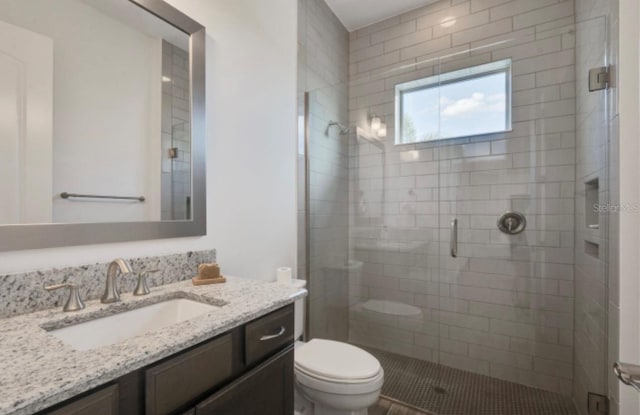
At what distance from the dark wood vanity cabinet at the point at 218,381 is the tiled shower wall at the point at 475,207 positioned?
149cm

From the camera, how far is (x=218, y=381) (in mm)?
827

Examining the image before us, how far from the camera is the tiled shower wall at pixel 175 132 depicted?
1.28 metres

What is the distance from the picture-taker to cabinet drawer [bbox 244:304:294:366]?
93cm

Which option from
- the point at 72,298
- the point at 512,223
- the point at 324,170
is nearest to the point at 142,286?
the point at 72,298

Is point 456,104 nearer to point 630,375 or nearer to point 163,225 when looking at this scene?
point 630,375

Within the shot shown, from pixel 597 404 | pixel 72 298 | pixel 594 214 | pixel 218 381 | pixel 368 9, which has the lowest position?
pixel 597 404

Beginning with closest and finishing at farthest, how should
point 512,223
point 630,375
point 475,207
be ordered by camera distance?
point 630,375
point 512,223
point 475,207

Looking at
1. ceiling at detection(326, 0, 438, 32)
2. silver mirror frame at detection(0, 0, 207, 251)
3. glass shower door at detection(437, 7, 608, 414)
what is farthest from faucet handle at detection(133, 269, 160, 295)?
ceiling at detection(326, 0, 438, 32)

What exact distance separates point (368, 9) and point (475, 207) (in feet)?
6.17

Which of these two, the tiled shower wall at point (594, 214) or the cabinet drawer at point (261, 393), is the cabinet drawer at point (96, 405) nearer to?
the cabinet drawer at point (261, 393)

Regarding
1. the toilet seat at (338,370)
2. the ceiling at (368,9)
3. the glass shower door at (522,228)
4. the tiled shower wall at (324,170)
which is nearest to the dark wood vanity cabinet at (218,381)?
the toilet seat at (338,370)

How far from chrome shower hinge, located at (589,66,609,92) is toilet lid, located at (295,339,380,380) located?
5.90ft

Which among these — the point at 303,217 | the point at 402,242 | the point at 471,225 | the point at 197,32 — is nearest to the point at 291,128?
the point at 303,217

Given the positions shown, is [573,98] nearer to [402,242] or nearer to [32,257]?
[402,242]
